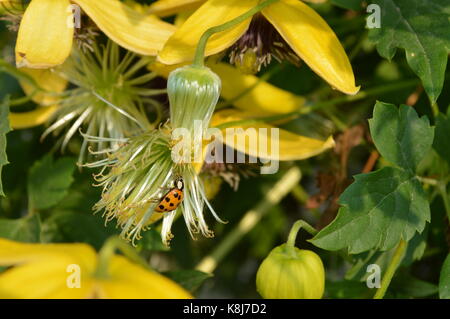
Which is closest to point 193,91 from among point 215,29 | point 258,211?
point 215,29

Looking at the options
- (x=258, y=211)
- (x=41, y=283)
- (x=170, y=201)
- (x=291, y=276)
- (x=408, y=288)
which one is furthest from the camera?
(x=258, y=211)

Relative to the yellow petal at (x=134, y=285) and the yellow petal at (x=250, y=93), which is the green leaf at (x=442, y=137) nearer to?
the yellow petal at (x=250, y=93)

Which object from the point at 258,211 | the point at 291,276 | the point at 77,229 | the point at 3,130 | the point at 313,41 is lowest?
the point at 258,211

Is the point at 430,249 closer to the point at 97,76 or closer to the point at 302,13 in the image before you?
the point at 302,13

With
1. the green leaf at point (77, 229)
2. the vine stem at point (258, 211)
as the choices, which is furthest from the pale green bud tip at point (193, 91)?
the vine stem at point (258, 211)

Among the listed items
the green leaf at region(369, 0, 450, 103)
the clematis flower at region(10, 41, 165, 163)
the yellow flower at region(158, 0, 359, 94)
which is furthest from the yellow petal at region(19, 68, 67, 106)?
the green leaf at region(369, 0, 450, 103)

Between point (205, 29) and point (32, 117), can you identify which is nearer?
point (205, 29)

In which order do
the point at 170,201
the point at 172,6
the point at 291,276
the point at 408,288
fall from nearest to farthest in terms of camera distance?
the point at 291,276, the point at 170,201, the point at 172,6, the point at 408,288

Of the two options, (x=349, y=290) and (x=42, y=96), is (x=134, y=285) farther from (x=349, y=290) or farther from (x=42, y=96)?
(x=42, y=96)
